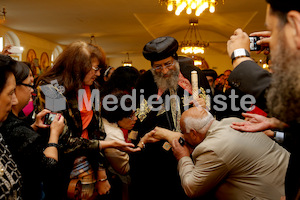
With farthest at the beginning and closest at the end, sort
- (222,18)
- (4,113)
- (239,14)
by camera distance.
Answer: (222,18)
(239,14)
(4,113)

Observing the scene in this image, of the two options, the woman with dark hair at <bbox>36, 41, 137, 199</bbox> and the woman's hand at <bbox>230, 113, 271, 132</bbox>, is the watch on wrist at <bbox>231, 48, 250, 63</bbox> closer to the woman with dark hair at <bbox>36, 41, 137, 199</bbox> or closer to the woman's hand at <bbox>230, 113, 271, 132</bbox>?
the woman's hand at <bbox>230, 113, 271, 132</bbox>

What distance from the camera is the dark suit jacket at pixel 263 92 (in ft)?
3.29

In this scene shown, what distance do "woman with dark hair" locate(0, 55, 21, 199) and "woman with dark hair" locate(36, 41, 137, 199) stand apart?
584mm

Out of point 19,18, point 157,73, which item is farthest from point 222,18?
point 157,73

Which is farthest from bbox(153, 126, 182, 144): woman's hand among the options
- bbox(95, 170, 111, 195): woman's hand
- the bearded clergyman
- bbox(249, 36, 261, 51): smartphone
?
bbox(249, 36, 261, 51): smartphone

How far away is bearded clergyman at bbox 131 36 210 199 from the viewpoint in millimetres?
2586

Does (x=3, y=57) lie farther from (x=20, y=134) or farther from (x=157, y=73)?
(x=157, y=73)

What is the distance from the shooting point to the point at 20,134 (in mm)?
1444

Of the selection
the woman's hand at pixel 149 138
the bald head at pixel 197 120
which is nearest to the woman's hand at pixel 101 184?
the woman's hand at pixel 149 138

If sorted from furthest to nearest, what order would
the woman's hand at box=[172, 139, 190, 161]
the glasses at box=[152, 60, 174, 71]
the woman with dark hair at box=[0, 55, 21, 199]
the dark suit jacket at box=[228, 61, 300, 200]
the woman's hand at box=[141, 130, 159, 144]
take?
1. the glasses at box=[152, 60, 174, 71]
2. the woman's hand at box=[141, 130, 159, 144]
3. the woman's hand at box=[172, 139, 190, 161]
4. the woman with dark hair at box=[0, 55, 21, 199]
5. the dark suit jacket at box=[228, 61, 300, 200]

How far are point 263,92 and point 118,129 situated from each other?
1.51 m

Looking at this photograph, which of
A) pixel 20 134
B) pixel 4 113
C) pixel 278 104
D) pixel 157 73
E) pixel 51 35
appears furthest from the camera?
pixel 51 35

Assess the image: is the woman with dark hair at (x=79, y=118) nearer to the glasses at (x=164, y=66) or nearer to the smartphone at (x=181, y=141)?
the smartphone at (x=181, y=141)

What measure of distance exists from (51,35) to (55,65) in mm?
12072
